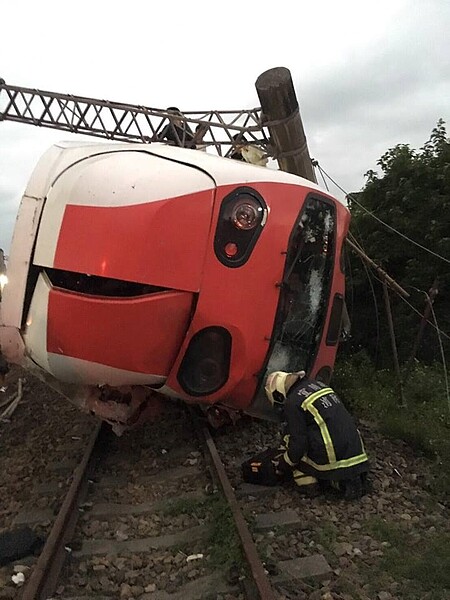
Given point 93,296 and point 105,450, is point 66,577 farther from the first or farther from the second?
point 105,450

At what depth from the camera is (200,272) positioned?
13.2 feet

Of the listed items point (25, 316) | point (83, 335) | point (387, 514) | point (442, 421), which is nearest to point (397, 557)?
point (387, 514)

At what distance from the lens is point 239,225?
420 cm

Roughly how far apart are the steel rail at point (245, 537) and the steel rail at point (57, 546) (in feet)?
3.30

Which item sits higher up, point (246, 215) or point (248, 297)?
point (246, 215)

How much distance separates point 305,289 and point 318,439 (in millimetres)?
1188

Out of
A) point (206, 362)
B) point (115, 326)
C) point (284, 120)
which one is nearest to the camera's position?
point (115, 326)

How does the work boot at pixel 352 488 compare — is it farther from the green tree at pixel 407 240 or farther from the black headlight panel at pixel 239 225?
the green tree at pixel 407 240

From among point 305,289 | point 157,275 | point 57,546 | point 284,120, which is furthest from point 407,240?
point 57,546

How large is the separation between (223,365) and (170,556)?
4.44 ft

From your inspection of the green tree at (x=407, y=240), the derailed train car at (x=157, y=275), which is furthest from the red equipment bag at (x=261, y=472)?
the green tree at (x=407, y=240)

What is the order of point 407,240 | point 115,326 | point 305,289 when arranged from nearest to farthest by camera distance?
1. point 115,326
2. point 305,289
3. point 407,240

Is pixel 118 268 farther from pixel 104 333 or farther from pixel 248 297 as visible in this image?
pixel 248 297

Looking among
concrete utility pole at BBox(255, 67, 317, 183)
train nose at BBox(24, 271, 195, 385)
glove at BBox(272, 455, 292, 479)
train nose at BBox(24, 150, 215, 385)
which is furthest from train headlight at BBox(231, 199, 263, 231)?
concrete utility pole at BBox(255, 67, 317, 183)
